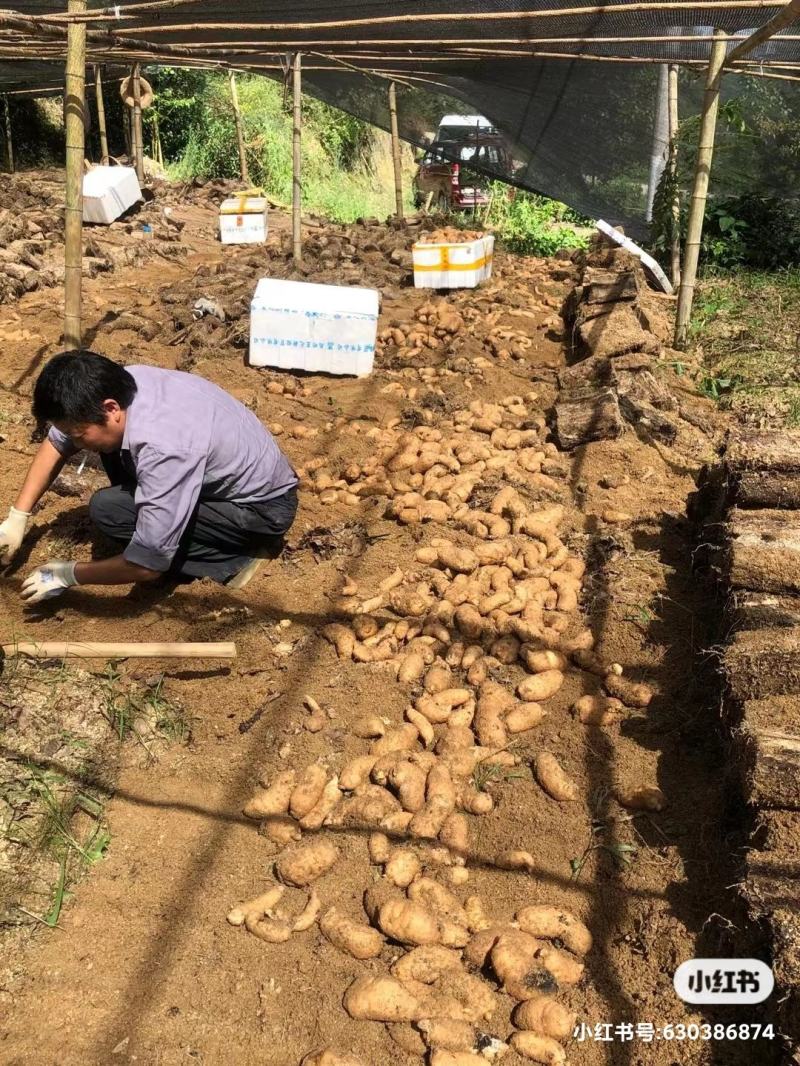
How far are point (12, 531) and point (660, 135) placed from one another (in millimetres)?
6263

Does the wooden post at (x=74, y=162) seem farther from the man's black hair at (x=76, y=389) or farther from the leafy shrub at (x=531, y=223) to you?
the leafy shrub at (x=531, y=223)

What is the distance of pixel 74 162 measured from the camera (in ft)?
12.4

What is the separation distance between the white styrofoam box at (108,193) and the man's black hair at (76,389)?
23.4 ft

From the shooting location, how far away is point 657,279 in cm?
671

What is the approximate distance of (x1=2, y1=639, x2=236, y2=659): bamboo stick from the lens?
8.18 ft

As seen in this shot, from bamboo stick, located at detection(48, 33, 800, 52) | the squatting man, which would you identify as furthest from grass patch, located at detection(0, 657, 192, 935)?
bamboo stick, located at detection(48, 33, 800, 52)

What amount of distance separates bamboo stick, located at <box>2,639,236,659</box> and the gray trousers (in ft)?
2.02

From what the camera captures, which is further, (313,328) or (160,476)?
(313,328)

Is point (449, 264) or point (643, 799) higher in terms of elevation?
point (449, 264)

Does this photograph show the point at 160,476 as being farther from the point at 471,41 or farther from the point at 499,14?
the point at 471,41

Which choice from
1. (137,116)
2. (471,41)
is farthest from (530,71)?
(137,116)

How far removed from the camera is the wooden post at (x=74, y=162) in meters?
3.54

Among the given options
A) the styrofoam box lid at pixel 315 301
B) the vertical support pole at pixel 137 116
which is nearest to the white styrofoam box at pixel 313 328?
the styrofoam box lid at pixel 315 301

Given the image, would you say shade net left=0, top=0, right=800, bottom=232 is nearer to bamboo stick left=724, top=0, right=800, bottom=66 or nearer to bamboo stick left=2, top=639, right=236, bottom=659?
bamboo stick left=724, top=0, right=800, bottom=66
